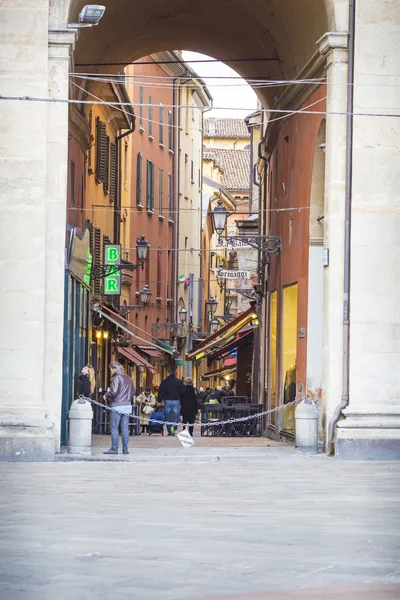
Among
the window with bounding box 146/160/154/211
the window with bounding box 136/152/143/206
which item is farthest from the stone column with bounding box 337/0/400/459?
the window with bounding box 146/160/154/211

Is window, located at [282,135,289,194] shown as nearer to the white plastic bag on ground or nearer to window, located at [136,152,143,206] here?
the white plastic bag on ground

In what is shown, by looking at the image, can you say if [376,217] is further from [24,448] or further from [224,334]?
[224,334]

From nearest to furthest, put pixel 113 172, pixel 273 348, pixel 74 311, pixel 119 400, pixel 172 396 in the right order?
1. pixel 119 400
2. pixel 74 311
3. pixel 273 348
4. pixel 172 396
5. pixel 113 172

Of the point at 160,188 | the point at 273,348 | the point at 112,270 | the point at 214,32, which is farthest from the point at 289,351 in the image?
the point at 160,188

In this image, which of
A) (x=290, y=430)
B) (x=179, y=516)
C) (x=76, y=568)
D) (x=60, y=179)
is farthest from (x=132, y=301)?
(x=76, y=568)

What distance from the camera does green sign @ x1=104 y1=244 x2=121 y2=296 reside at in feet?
115

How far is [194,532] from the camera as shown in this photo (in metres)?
11.8

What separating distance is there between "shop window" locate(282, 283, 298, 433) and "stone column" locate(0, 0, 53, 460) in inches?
303

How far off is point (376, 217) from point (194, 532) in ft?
33.5

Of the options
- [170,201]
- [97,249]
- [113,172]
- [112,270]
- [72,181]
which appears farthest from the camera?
[170,201]

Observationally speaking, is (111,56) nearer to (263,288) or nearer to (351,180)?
(263,288)

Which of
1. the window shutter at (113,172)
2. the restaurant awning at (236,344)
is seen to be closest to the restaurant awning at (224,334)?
the restaurant awning at (236,344)

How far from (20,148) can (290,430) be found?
9.31 meters

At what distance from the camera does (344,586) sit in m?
8.85
